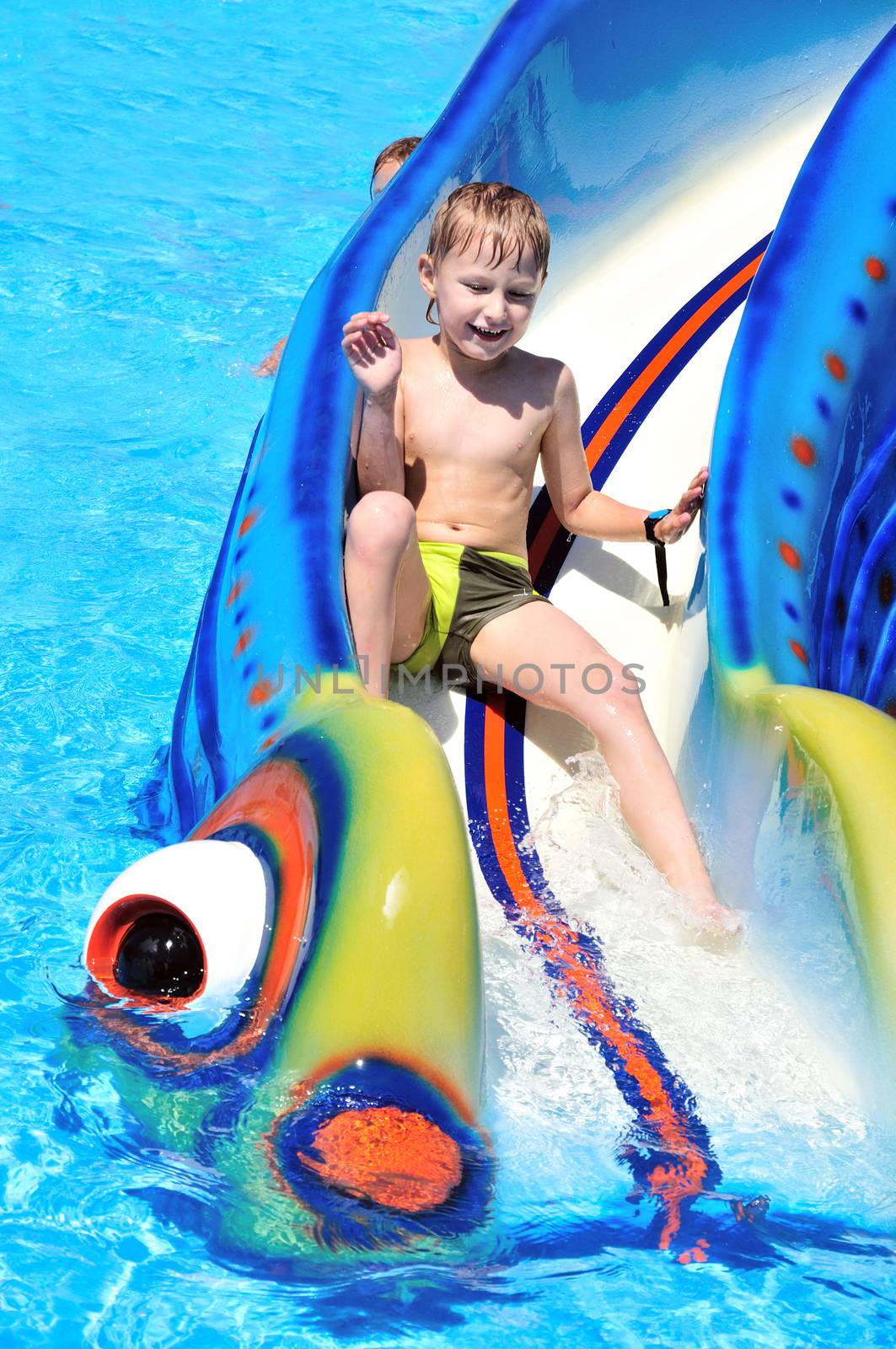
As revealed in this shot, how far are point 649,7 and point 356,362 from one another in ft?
4.78

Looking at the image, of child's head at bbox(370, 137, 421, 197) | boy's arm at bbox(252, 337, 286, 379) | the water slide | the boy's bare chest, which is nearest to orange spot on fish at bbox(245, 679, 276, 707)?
the water slide

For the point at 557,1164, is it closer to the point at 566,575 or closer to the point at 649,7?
the point at 566,575

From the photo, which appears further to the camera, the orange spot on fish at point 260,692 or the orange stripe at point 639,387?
the orange stripe at point 639,387

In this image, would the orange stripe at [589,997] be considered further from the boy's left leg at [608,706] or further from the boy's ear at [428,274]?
the boy's ear at [428,274]

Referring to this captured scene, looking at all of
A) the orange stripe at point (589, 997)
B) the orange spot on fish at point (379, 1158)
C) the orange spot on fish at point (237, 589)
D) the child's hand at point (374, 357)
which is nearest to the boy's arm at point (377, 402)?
the child's hand at point (374, 357)

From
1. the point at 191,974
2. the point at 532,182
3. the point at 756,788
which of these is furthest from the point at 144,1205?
the point at 532,182

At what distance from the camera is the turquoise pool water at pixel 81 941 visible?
1325 mm

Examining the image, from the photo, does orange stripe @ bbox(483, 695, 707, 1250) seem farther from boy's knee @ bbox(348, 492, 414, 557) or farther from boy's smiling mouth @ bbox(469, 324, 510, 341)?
boy's smiling mouth @ bbox(469, 324, 510, 341)

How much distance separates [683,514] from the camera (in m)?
2.03

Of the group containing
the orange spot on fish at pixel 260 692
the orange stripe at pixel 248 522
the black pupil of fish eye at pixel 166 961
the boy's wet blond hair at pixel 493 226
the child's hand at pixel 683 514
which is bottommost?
the black pupil of fish eye at pixel 166 961

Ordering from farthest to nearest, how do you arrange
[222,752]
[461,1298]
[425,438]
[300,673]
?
[425,438] < [222,752] < [300,673] < [461,1298]

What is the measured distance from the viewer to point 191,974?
51.2 inches

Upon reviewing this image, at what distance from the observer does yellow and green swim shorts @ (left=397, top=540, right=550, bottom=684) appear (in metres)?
1.94

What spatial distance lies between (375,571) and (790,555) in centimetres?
52
